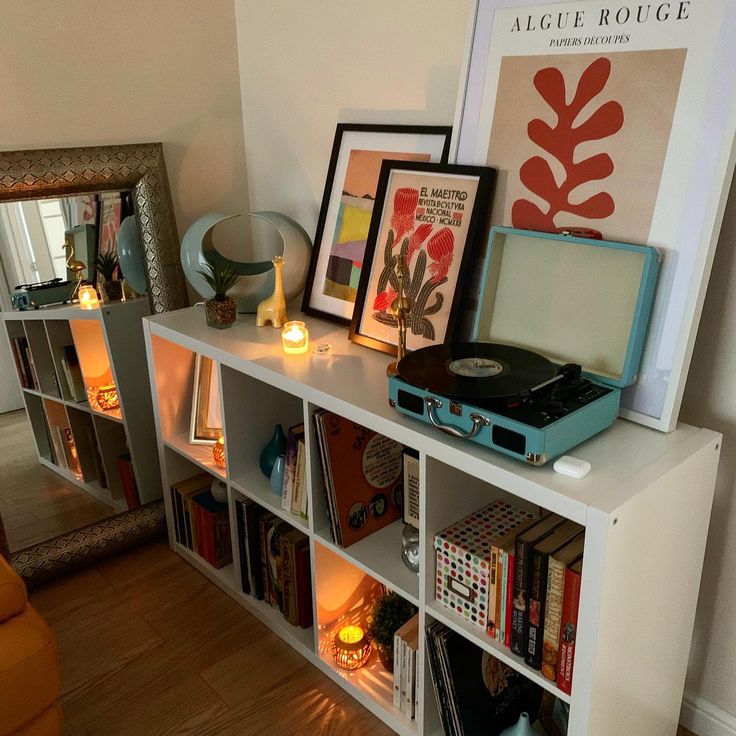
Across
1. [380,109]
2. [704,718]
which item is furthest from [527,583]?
[380,109]

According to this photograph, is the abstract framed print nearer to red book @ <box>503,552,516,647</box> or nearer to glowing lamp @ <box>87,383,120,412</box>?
glowing lamp @ <box>87,383,120,412</box>

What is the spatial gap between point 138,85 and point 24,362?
0.78 metres

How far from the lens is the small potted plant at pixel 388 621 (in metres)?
1.61

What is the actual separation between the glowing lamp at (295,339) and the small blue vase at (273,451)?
0.25 metres

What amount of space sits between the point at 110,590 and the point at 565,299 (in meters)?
1.42

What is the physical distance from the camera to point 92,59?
1.89 m

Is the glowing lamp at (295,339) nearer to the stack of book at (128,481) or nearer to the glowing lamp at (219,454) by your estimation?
the glowing lamp at (219,454)

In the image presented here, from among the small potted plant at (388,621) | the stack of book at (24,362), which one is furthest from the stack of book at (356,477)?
the stack of book at (24,362)

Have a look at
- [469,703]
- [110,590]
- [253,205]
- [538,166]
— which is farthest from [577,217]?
[110,590]

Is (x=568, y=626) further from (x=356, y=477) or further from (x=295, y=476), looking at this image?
(x=295, y=476)

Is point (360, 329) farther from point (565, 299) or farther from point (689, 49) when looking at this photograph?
point (689, 49)

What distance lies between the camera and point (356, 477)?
1564 mm

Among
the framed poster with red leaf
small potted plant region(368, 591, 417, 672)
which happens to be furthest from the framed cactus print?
small potted plant region(368, 591, 417, 672)

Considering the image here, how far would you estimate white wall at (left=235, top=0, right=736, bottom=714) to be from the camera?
4.37ft
